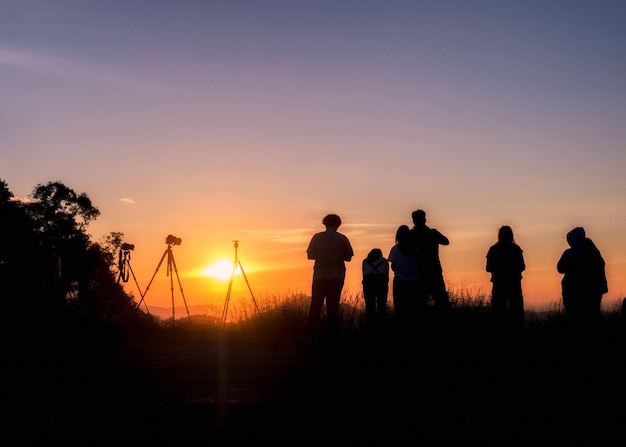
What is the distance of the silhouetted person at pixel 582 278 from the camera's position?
43.9 ft

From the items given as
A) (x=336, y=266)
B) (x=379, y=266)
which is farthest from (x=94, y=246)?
(x=336, y=266)

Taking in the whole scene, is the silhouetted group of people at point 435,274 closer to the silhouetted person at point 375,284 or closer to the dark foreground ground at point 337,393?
the dark foreground ground at point 337,393

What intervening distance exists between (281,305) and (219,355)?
8.14 meters

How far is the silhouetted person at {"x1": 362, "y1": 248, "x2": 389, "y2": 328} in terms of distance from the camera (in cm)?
1773

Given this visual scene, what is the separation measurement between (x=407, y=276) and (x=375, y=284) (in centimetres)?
395

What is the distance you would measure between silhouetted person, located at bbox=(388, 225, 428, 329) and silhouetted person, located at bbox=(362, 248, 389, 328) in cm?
348

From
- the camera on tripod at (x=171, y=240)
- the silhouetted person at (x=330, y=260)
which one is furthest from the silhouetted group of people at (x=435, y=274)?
the camera on tripod at (x=171, y=240)

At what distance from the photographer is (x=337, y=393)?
739 cm

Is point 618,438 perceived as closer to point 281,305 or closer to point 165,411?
point 165,411

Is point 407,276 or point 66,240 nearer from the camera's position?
point 407,276

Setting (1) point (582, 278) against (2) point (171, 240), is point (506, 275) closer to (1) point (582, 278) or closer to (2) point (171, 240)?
A: (1) point (582, 278)

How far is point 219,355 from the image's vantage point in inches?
473

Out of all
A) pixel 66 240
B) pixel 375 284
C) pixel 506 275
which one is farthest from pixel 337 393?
pixel 66 240

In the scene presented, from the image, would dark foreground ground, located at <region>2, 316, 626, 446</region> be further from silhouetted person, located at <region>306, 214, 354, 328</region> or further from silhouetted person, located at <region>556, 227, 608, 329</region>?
silhouetted person, located at <region>306, 214, 354, 328</region>
